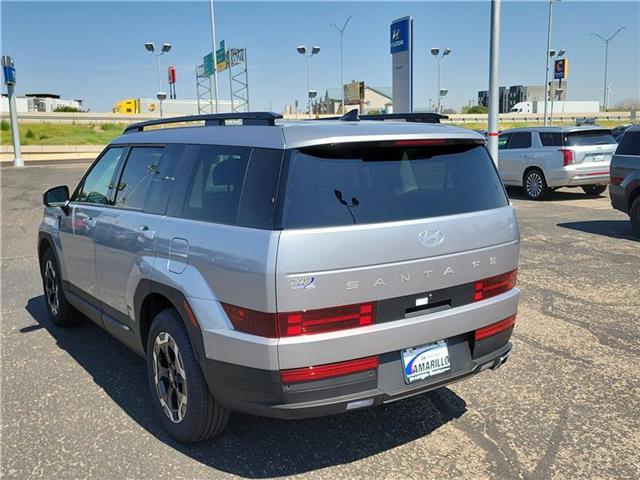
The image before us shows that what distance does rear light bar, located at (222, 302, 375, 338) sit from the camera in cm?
264

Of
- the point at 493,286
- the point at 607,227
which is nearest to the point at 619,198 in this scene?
the point at 607,227

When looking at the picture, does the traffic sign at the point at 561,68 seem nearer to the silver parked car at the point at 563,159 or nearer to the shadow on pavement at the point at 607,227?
the silver parked car at the point at 563,159

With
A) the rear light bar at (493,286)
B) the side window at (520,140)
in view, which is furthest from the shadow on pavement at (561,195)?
the rear light bar at (493,286)

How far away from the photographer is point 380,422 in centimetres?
355

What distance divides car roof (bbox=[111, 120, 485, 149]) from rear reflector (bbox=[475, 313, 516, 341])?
1.09m

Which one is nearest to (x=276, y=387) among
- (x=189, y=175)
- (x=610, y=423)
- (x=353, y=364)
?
(x=353, y=364)

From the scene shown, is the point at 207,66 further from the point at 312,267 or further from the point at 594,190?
the point at 312,267

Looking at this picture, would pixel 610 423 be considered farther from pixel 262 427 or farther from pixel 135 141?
pixel 135 141

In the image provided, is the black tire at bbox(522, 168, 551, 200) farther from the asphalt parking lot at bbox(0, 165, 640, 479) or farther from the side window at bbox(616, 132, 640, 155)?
the asphalt parking lot at bbox(0, 165, 640, 479)

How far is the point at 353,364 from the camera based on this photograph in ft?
9.09

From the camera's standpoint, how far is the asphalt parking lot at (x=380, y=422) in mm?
3072

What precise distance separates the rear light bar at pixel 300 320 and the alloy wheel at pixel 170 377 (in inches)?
24.7

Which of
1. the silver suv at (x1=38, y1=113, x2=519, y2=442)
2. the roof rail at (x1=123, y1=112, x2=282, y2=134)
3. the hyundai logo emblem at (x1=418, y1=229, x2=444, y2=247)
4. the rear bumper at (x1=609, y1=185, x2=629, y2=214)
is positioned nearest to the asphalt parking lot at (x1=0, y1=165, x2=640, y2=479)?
the silver suv at (x1=38, y1=113, x2=519, y2=442)

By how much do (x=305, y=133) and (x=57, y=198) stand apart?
2.90 meters
